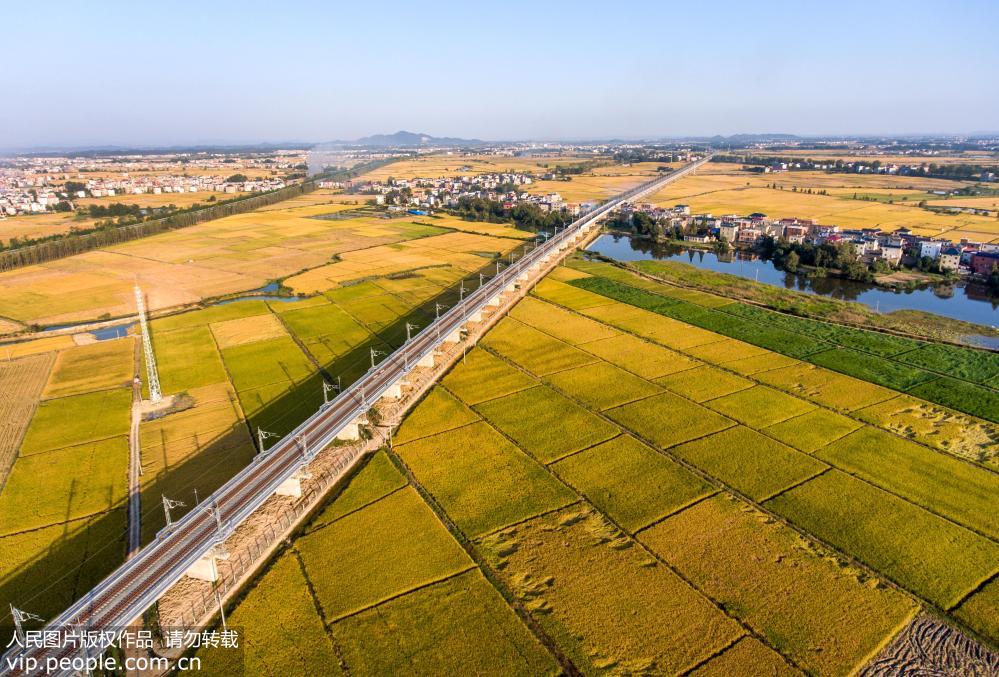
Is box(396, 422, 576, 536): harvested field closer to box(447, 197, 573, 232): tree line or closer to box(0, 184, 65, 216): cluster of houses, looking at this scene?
box(447, 197, 573, 232): tree line

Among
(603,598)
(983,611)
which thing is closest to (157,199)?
(603,598)

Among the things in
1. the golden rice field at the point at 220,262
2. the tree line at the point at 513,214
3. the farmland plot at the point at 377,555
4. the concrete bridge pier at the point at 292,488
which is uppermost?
the tree line at the point at 513,214

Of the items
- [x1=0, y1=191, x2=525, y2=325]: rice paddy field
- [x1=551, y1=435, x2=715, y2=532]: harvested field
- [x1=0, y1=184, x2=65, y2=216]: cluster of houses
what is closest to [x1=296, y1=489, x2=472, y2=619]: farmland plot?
[x1=551, y1=435, x2=715, y2=532]: harvested field

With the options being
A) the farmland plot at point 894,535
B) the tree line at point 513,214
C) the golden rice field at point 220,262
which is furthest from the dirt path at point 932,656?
the tree line at point 513,214

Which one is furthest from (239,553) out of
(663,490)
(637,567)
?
(663,490)

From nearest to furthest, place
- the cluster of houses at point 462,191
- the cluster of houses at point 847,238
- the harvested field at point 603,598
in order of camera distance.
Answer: the harvested field at point 603,598, the cluster of houses at point 847,238, the cluster of houses at point 462,191

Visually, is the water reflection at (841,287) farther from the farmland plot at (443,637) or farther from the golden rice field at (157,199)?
the golden rice field at (157,199)

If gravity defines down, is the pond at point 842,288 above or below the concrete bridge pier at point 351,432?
below
